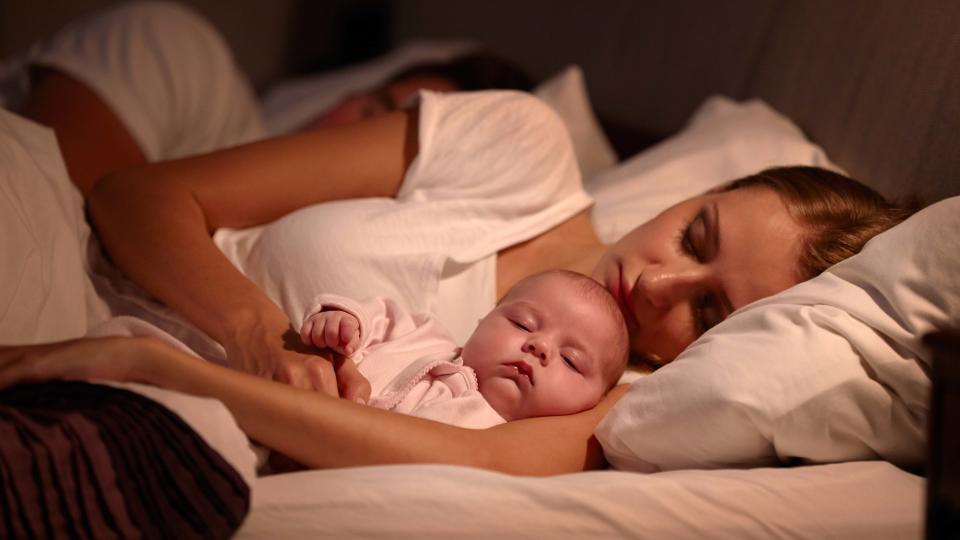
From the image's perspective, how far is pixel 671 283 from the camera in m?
1.39

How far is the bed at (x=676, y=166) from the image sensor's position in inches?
39.5

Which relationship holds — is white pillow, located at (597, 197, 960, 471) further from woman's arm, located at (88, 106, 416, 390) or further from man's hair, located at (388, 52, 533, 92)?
man's hair, located at (388, 52, 533, 92)

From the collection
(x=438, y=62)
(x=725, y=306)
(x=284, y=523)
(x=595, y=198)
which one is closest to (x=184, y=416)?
(x=284, y=523)

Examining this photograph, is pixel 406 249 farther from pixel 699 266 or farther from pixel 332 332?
pixel 699 266

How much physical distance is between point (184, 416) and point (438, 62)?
1.75m

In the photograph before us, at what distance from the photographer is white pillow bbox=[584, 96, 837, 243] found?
1.83 metres

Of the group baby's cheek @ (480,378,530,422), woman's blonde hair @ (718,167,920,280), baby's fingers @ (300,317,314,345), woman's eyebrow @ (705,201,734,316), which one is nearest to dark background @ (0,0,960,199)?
woman's blonde hair @ (718,167,920,280)

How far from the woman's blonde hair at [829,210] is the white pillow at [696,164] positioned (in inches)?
13.0

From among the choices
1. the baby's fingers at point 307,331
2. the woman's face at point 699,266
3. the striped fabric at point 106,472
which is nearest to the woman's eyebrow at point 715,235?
the woman's face at point 699,266

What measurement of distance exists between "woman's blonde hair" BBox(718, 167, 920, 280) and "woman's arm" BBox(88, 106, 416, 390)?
606 millimetres

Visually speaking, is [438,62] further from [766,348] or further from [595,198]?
A: [766,348]

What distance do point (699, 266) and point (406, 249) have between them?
43 centimetres

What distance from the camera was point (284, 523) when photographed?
3.23ft

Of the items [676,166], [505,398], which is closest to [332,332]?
[505,398]
